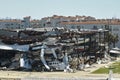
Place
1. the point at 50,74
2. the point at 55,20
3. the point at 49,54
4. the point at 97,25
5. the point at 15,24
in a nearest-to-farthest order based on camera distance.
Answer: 1. the point at 50,74
2. the point at 49,54
3. the point at 97,25
4. the point at 55,20
5. the point at 15,24

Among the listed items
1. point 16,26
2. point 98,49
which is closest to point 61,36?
point 98,49

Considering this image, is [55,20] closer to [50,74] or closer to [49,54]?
[49,54]

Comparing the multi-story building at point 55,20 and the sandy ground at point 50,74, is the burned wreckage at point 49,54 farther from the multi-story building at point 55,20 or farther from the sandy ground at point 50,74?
the multi-story building at point 55,20

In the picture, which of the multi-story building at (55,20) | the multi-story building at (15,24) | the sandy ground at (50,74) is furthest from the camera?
the multi-story building at (15,24)

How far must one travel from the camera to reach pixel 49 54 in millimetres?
71125

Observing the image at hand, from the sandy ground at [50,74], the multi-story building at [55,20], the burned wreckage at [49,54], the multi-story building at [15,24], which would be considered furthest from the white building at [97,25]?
the sandy ground at [50,74]

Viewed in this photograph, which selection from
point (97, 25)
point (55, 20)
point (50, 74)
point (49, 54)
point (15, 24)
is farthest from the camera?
point (15, 24)

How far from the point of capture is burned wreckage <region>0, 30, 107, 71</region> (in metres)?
68.9

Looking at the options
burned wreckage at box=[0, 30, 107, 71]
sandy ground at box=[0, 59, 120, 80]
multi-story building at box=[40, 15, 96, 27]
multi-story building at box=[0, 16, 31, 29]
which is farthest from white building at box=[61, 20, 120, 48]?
sandy ground at box=[0, 59, 120, 80]

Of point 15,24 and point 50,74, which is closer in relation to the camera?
point 50,74

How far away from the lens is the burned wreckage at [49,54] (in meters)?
68.9

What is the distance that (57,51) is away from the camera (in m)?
71.9

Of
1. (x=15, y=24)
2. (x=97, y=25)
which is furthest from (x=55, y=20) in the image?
(x=97, y=25)

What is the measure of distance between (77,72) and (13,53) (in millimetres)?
12719
